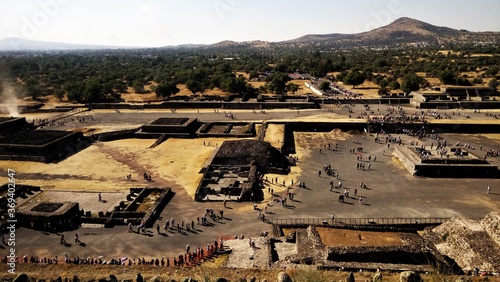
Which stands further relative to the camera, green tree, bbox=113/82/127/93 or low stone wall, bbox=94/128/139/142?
green tree, bbox=113/82/127/93

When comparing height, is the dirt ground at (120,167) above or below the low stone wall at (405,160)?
below

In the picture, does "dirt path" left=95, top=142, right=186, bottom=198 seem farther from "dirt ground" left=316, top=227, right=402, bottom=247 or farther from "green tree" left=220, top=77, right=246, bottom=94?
"green tree" left=220, top=77, right=246, bottom=94

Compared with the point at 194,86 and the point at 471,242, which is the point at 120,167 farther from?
the point at 194,86

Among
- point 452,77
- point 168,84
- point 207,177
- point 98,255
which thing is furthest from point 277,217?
point 452,77

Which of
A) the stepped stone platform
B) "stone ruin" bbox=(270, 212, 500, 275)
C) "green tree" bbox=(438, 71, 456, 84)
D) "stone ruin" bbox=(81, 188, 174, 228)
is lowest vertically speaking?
"stone ruin" bbox=(81, 188, 174, 228)

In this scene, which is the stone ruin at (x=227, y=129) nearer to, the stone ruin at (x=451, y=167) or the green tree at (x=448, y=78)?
the stone ruin at (x=451, y=167)

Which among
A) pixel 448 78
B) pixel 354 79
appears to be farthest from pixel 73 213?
pixel 448 78

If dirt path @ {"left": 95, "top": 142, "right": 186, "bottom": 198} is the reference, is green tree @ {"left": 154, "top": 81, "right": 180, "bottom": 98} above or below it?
above

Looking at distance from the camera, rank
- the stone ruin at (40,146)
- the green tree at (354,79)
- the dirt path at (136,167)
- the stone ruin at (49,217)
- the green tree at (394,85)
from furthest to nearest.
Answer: the green tree at (354,79) < the green tree at (394,85) < the stone ruin at (40,146) < the dirt path at (136,167) < the stone ruin at (49,217)

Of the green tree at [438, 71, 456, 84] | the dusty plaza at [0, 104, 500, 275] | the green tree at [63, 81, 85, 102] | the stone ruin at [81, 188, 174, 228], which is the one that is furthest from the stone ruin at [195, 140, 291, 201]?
the green tree at [438, 71, 456, 84]

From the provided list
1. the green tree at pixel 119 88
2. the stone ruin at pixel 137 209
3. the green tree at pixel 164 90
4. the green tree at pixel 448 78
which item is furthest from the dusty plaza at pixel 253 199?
the green tree at pixel 119 88
